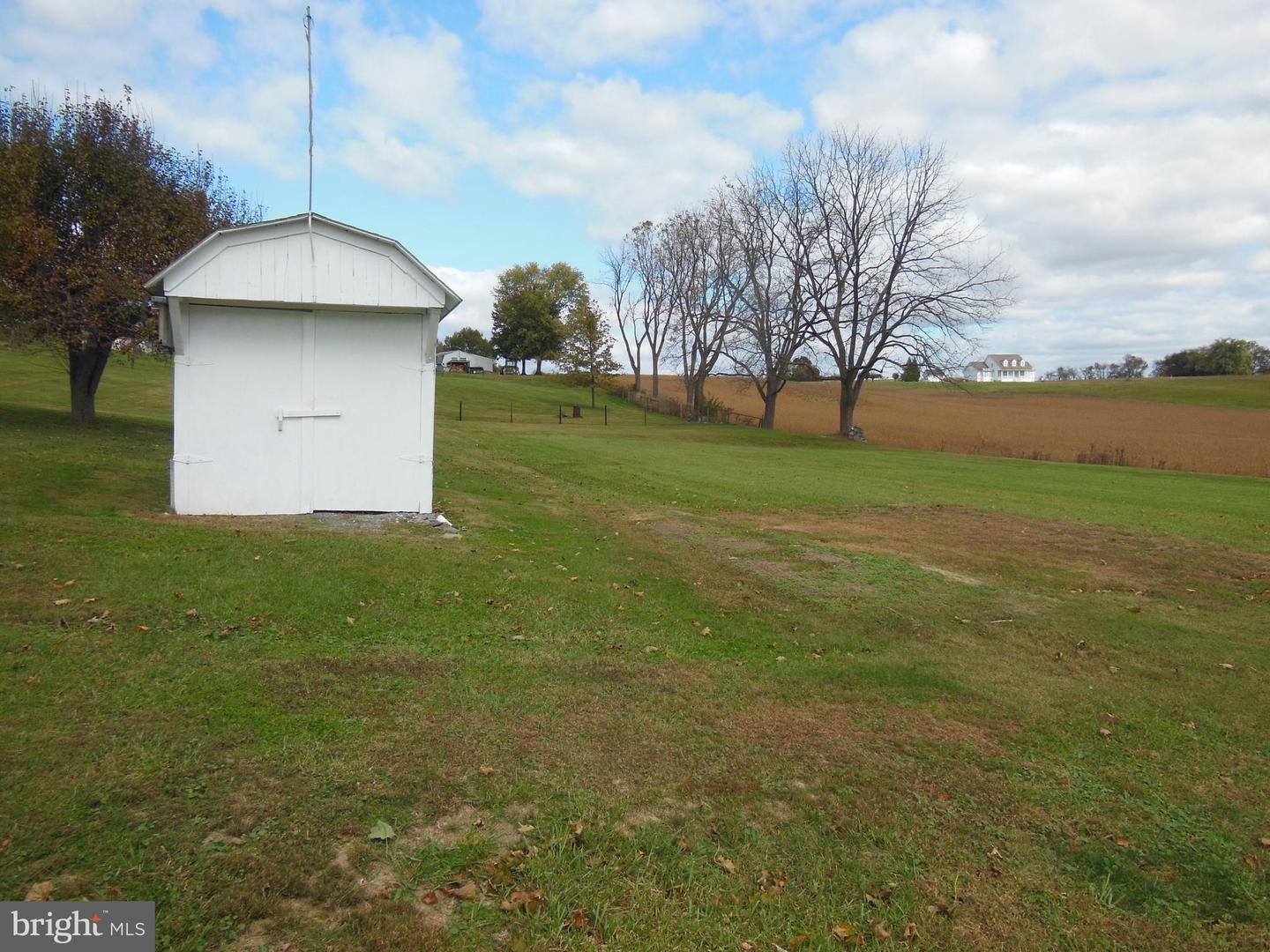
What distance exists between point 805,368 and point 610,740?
52642 millimetres

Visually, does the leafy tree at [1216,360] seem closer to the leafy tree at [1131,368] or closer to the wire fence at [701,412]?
the leafy tree at [1131,368]

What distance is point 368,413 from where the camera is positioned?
37.0ft

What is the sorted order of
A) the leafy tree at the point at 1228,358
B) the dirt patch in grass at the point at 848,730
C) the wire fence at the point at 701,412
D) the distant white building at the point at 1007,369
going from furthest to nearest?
the distant white building at the point at 1007,369, the leafy tree at the point at 1228,358, the wire fence at the point at 701,412, the dirt patch in grass at the point at 848,730

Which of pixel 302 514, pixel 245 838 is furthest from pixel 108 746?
pixel 302 514

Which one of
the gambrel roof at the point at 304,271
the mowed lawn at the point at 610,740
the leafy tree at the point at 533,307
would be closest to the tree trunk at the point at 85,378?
the mowed lawn at the point at 610,740

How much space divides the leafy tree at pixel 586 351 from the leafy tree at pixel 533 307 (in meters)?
13.3

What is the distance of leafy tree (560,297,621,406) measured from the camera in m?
73.6

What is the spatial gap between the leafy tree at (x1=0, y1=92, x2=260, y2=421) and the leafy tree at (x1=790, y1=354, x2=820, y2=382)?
1471 inches

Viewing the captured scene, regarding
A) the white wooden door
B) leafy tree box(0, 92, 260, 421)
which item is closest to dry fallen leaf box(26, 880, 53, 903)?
the white wooden door

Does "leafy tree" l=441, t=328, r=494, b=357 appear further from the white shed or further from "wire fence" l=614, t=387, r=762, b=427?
the white shed

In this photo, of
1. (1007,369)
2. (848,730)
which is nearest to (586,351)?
(848,730)

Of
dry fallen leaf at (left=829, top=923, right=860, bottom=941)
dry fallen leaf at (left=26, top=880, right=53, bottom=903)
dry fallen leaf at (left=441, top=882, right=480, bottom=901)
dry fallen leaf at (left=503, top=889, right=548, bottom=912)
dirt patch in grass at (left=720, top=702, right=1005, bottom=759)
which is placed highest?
dry fallen leaf at (left=26, top=880, right=53, bottom=903)

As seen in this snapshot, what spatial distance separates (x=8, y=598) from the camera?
6547 mm

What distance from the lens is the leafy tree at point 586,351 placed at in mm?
73625
